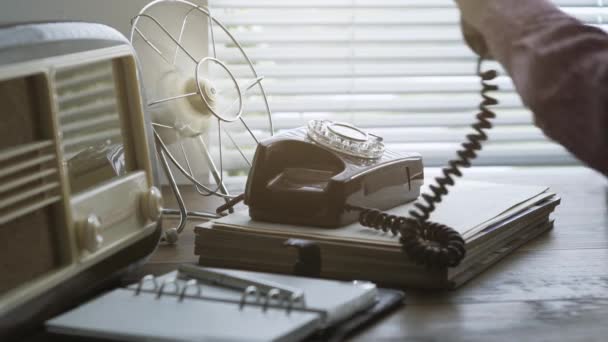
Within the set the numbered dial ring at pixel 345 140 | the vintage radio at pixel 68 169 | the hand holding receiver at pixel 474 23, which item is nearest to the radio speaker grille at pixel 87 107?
the vintage radio at pixel 68 169

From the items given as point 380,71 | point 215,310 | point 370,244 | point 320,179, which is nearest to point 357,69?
point 380,71

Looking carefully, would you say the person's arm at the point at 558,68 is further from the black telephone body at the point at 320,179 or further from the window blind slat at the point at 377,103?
the window blind slat at the point at 377,103

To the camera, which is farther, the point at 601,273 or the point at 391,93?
the point at 391,93

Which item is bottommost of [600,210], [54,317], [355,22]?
[600,210]

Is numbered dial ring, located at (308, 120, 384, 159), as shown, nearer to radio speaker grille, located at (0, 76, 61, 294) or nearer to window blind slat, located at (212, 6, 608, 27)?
radio speaker grille, located at (0, 76, 61, 294)

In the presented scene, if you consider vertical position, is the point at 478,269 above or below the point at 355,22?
below

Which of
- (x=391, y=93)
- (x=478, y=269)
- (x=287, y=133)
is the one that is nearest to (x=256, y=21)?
(x=391, y=93)

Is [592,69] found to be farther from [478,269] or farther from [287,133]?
[287,133]

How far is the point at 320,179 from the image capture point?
3.92 ft

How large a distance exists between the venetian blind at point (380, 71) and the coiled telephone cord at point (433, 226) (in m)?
0.76

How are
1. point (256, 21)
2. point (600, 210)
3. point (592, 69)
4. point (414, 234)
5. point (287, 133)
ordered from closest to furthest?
1. point (592, 69)
2. point (414, 234)
3. point (287, 133)
4. point (600, 210)
5. point (256, 21)

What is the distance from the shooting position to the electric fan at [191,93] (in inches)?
54.6

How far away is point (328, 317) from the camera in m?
0.86

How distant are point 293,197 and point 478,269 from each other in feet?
0.82
